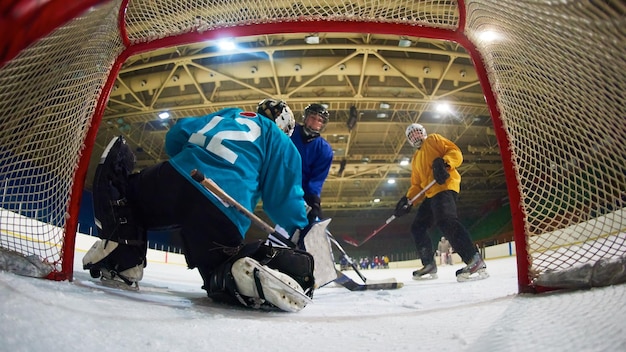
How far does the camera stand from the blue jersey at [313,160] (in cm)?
250

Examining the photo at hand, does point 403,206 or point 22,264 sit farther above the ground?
point 403,206

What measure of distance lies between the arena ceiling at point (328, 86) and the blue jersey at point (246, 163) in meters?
5.37

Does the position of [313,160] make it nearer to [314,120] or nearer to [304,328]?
[314,120]

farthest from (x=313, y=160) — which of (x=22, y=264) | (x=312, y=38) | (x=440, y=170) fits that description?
(x=312, y=38)

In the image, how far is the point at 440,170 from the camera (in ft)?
9.71

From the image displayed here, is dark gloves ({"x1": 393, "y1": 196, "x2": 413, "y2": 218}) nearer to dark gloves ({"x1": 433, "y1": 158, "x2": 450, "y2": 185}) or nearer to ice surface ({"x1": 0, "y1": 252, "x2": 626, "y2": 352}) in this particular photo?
dark gloves ({"x1": 433, "y1": 158, "x2": 450, "y2": 185})

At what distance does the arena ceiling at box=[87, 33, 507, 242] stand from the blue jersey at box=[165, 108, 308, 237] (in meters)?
5.37

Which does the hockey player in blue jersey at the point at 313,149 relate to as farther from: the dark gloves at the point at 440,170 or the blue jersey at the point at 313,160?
the dark gloves at the point at 440,170

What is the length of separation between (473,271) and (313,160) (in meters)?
1.41

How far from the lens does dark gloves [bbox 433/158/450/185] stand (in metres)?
2.94

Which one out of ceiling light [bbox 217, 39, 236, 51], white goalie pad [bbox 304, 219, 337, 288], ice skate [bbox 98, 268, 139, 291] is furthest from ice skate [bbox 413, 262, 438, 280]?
ceiling light [bbox 217, 39, 236, 51]

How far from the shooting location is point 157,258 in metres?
6.78

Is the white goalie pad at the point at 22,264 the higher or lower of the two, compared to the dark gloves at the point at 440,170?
lower

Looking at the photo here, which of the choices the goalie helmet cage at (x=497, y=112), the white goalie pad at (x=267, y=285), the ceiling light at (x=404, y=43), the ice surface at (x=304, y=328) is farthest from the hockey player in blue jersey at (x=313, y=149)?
the ceiling light at (x=404, y=43)
